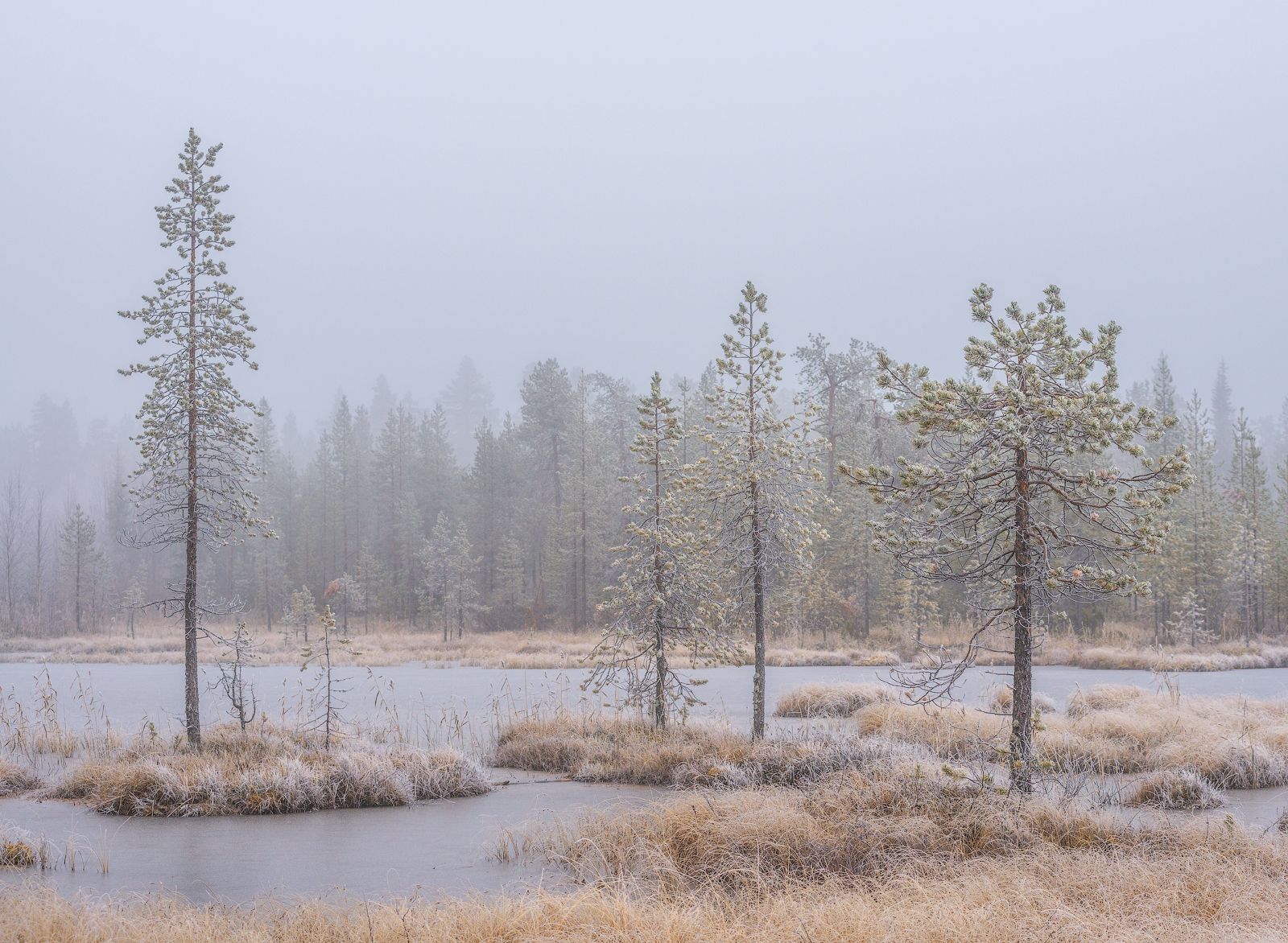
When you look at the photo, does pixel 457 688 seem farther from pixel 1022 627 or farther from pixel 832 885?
pixel 832 885

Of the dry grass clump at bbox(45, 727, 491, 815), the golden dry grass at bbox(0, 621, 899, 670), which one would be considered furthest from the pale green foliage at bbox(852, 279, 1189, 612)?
the golden dry grass at bbox(0, 621, 899, 670)

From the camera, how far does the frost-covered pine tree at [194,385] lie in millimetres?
15172

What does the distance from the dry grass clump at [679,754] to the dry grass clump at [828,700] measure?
15.6ft

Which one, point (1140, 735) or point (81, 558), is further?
point (81, 558)

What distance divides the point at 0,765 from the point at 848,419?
128 ft

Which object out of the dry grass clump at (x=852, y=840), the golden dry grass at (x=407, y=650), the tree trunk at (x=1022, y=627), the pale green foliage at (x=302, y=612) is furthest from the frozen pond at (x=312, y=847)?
the pale green foliage at (x=302, y=612)

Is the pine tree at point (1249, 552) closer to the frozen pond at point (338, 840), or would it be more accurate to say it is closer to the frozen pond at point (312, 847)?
the frozen pond at point (338, 840)

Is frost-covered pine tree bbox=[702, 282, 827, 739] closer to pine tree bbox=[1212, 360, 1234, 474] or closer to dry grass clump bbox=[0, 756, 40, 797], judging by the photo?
dry grass clump bbox=[0, 756, 40, 797]

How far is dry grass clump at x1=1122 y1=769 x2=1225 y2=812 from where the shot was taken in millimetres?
12148

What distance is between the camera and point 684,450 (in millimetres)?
52125

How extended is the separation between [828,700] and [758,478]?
7594 mm

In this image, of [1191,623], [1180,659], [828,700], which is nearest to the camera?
[828,700]

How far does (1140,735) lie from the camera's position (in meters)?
16.2

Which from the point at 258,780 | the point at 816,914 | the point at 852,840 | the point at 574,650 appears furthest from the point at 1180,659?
the point at 816,914
